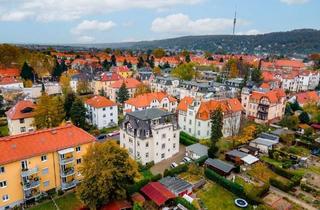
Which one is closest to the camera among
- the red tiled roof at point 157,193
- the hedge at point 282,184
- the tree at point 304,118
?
the red tiled roof at point 157,193

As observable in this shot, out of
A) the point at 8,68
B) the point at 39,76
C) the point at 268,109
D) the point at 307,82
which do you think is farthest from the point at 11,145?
the point at 307,82

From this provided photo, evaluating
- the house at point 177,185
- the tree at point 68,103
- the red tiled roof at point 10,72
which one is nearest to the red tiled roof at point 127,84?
the tree at point 68,103

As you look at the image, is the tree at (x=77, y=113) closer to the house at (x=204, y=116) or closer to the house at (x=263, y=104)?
the house at (x=204, y=116)

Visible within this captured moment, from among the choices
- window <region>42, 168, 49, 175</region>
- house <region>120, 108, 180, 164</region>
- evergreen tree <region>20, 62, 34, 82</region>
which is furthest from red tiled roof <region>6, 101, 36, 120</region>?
evergreen tree <region>20, 62, 34, 82</region>

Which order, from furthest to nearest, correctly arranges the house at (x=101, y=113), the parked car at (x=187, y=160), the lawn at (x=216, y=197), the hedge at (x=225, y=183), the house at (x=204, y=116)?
the house at (x=101, y=113) < the house at (x=204, y=116) < the parked car at (x=187, y=160) < the hedge at (x=225, y=183) < the lawn at (x=216, y=197)

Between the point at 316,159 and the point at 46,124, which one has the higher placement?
the point at 46,124

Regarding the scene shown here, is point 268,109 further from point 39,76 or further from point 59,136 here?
point 39,76

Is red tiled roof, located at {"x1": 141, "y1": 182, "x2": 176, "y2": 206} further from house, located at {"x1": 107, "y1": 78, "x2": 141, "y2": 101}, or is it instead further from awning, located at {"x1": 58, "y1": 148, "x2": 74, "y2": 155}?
house, located at {"x1": 107, "y1": 78, "x2": 141, "y2": 101}
